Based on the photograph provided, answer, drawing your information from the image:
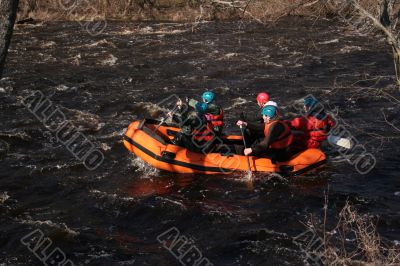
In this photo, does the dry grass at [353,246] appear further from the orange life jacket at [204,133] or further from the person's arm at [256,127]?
the orange life jacket at [204,133]

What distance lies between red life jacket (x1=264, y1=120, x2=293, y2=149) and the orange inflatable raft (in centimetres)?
29

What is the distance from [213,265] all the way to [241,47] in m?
13.0

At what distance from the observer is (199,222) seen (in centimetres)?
830

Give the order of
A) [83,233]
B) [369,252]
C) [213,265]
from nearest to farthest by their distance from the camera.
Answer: [369,252] → [213,265] → [83,233]

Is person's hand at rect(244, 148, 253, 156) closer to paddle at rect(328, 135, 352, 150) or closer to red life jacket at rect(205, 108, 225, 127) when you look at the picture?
red life jacket at rect(205, 108, 225, 127)

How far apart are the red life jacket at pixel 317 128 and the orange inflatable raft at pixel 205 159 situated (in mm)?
267

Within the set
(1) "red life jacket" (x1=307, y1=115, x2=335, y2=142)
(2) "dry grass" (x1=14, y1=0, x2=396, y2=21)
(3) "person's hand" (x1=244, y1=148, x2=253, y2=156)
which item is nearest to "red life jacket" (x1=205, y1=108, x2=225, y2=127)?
(3) "person's hand" (x1=244, y1=148, x2=253, y2=156)

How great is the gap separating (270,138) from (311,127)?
0.99 meters

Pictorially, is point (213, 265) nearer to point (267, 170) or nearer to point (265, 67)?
point (267, 170)

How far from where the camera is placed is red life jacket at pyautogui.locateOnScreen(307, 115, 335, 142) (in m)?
9.75

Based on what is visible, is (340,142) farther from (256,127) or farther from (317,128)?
(256,127)

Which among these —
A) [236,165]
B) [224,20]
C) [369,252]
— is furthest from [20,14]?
[369,252]

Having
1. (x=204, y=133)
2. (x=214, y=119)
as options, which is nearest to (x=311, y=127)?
(x=214, y=119)

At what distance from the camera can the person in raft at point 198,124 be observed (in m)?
9.84
